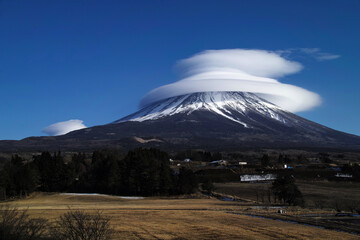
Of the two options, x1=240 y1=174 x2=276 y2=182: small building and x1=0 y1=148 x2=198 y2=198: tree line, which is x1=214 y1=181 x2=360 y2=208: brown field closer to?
x1=0 y1=148 x2=198 y2=198: tree line

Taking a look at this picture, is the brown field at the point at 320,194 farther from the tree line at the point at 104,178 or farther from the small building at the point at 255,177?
the small building at the point at 255,177

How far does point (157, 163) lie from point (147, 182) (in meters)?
6.30

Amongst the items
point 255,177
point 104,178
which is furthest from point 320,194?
point 104,178

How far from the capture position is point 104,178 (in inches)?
2881

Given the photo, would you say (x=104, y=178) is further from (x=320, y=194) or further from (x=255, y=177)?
(x=320, y=194)

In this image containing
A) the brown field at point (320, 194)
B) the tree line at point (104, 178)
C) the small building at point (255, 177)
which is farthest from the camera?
the small building at point (255, 177)

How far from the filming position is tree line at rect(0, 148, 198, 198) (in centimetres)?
6500

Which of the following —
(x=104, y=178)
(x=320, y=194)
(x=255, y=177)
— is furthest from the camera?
(x=255, y=177)

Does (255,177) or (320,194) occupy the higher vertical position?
(255,177)

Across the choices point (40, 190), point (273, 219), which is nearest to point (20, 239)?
point (273, 219)

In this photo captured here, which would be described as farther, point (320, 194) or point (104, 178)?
point (104, 178)

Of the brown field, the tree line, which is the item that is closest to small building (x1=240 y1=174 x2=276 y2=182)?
the brown field

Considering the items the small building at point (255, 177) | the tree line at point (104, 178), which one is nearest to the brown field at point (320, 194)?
the tree line at point (104, 178)

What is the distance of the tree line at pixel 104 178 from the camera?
65000mm
